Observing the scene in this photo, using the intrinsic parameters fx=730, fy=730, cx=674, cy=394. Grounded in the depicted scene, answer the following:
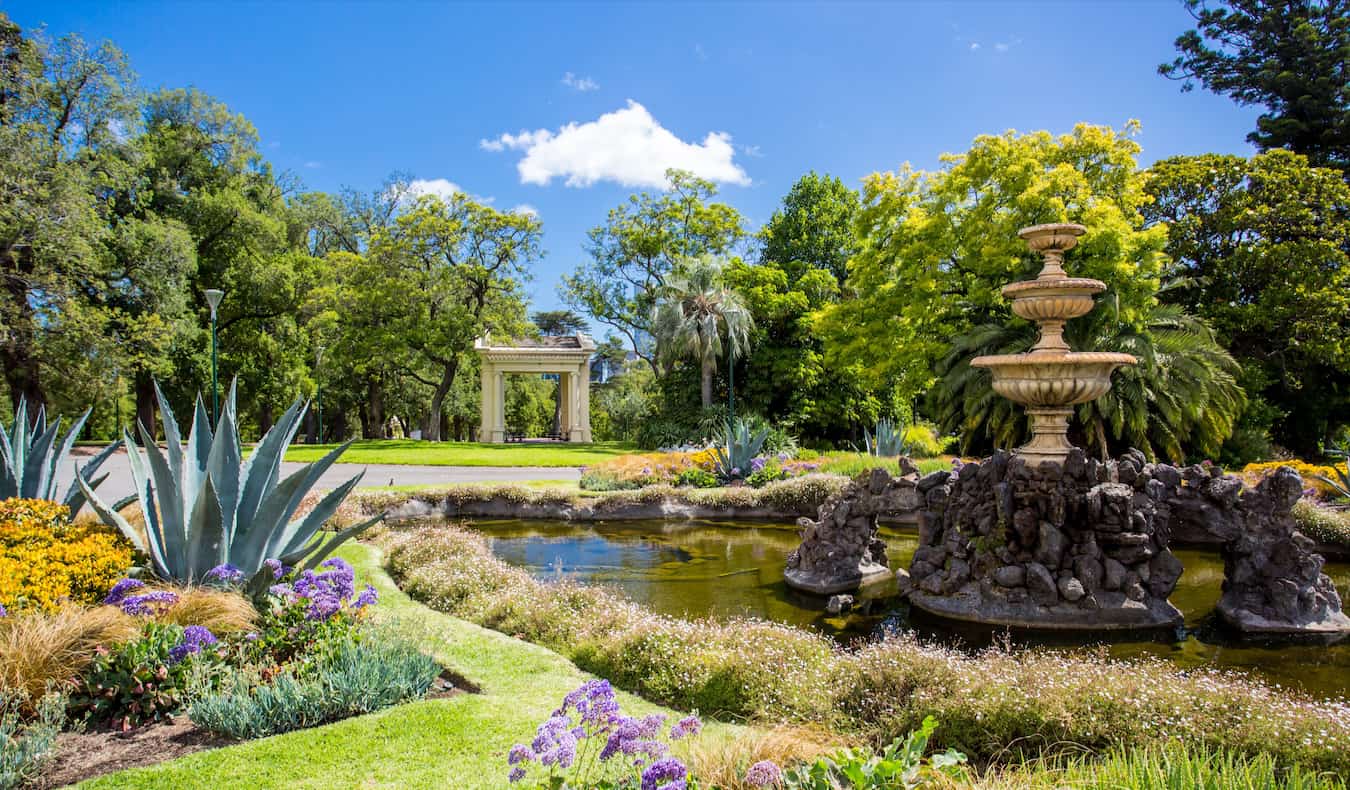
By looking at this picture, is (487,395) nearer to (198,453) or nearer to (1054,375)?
(1054,375)

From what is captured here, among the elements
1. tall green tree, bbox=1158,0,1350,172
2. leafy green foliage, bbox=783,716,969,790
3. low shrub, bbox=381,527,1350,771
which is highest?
tall green tree, bbox=1158,0,1350,172

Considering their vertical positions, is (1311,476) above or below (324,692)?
above

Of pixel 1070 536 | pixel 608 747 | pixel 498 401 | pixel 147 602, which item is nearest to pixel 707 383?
pixel 498 401

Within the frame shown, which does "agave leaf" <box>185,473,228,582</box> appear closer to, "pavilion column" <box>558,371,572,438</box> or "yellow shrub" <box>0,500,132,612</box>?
"yellow shrub" <box>0,500,132,612</box>

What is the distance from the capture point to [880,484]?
29.0 feet

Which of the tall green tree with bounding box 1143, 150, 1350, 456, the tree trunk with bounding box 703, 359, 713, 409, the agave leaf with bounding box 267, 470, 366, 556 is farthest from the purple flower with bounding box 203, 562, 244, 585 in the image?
the tree trunk with bounding box 703, 359, 713, 409

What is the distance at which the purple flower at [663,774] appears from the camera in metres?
2.35

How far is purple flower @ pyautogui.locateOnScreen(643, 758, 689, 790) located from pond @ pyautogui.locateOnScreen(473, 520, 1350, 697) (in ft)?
11.9

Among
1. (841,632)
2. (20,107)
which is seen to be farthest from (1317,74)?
(20,107)

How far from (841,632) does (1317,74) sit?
27.4 meters

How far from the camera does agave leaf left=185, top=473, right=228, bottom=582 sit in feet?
16.2

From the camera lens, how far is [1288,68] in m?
23.8

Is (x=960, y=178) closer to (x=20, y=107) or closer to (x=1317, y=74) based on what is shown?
(x=1317, y=74)

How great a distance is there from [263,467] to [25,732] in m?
2.40
